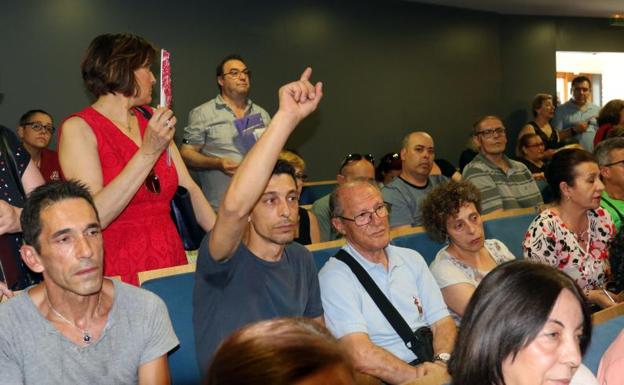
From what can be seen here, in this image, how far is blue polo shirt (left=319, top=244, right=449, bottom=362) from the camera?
288cm

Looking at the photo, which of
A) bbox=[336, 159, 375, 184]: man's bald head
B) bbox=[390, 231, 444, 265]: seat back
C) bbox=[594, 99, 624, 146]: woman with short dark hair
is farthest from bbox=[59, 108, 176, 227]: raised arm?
bbox=[594, 99, 624, 146]: woman with short dark hair

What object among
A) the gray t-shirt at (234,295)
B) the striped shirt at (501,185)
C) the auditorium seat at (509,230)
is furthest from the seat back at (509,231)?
the gray t-shirt at (234,295)

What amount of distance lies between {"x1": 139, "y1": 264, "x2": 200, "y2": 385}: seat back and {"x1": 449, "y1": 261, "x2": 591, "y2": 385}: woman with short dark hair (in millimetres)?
1098

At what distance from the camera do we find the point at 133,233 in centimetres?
279

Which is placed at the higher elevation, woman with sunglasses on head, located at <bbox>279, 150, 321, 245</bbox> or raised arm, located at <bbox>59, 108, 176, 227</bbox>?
raised arm, located at <bbox>59, 108, 176, 227</bbox>

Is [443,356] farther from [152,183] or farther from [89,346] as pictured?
[89,346]

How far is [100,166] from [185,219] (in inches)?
15.1

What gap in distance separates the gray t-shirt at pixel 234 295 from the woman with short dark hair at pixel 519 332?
78cm

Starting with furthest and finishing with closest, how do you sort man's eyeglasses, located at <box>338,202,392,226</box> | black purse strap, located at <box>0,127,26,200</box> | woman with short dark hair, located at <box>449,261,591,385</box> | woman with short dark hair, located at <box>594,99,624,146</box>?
woman with short dark hair, located at <box>594,99,624,146</box> → man's eyeglasses, located at <box>338,202,392,226</box> → black purse strap, located at <box>0,127,26,200</box> → woman with short dark hair, located at <box>449,261,591,385</box>

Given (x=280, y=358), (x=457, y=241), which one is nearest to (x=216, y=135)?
(x=457, y=241)

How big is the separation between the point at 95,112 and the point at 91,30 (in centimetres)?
399

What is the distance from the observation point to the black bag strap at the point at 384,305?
2.95 meters

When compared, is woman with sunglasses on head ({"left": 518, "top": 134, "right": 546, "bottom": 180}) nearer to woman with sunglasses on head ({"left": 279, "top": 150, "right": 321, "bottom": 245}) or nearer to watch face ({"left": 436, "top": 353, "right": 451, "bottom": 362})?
woman with sunglasses on head ({"left": 279, "top": 150, "right": 321, "bottom": 245})

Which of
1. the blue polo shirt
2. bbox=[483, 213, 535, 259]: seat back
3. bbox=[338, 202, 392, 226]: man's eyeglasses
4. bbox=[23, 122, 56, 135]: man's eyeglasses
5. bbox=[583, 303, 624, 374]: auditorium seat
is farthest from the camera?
bbox=[23, 122, 56, 135]: man's eyeglasses
